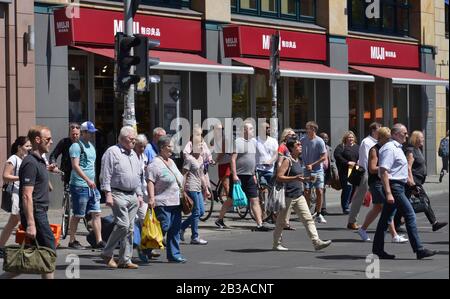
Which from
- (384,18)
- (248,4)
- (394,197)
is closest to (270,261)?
(394,197)

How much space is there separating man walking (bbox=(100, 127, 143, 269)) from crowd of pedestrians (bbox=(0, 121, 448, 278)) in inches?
0.5

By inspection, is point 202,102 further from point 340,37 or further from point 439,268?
point 439,268

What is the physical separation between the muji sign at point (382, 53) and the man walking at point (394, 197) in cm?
1787

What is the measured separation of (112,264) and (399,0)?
23.9 m

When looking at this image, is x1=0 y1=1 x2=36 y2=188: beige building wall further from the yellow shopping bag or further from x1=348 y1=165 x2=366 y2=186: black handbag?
the yellow shopping bag

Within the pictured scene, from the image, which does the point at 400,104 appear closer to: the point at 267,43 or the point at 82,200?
the point at 267,43

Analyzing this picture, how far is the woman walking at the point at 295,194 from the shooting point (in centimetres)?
1410

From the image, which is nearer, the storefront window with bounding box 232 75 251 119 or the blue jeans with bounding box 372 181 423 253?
the blue jeans with bounding box 372 181 423 253

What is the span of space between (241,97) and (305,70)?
1.98m

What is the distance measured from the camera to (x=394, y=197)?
43.3 ft

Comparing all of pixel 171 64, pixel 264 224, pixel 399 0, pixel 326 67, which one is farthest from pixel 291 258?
pixel 399 0

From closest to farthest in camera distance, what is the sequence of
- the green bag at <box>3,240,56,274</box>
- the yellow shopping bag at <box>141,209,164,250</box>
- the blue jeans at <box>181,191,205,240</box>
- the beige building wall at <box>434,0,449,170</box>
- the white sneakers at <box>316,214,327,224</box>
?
the green bag at <box>3,240,56,274</box> → the yellow shopping bag at <box>141,209,164,250</box> → the blue jeans at <box>181,191,205,240</box> → the white sneakers at <box>316,214,327,224</box> → the beige building wall at <box>434,0,449,170</box>

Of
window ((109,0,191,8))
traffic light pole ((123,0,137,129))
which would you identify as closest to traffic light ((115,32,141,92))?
traffic light pole ((123,0,137,129))

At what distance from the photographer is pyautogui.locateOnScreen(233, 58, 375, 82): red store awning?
26328 mm
